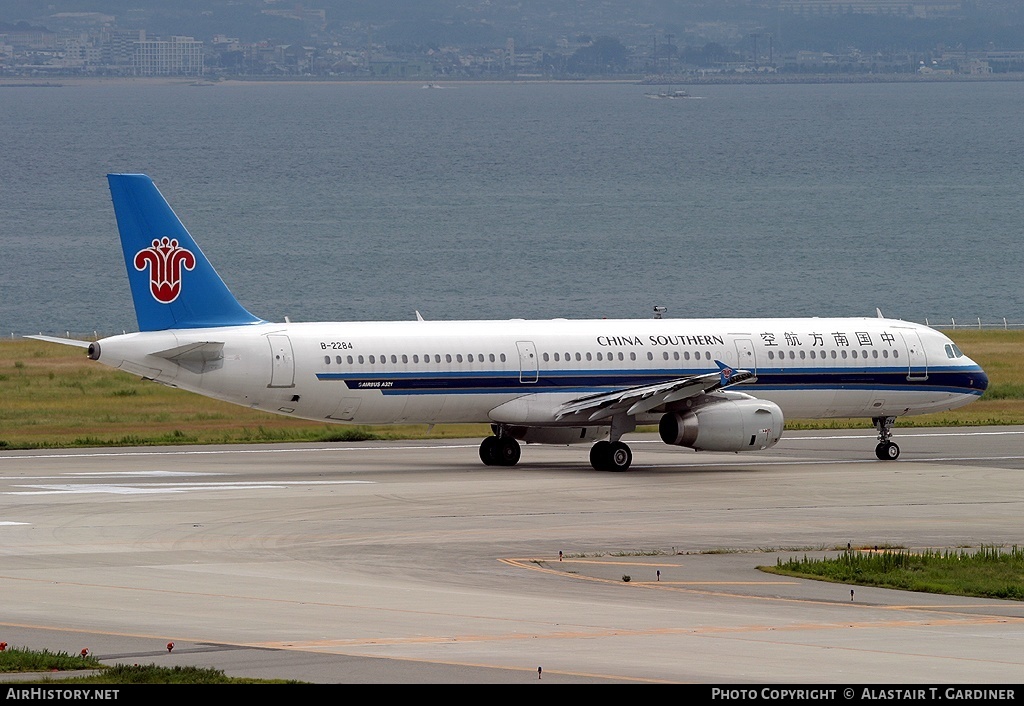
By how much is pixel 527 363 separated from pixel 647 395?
3.42 m

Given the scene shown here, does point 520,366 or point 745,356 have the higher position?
point 745,356

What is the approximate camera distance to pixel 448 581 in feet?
90.0

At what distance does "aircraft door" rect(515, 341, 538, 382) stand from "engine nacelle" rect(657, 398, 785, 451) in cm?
364

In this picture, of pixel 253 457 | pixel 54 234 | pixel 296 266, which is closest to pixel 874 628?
pixel 253 457

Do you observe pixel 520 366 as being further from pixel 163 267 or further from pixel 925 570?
pixel 925 570

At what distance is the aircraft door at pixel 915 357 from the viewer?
50006 millimetres

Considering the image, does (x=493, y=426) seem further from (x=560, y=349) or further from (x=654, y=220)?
(x=654, y=220)

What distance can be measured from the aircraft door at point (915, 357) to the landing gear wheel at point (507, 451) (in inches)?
455

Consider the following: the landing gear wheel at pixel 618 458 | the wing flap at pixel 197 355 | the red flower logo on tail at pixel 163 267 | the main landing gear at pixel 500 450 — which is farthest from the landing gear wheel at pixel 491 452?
the red flower logo on tail at pixel 163 267

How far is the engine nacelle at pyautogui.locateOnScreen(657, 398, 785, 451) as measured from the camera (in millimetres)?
44219

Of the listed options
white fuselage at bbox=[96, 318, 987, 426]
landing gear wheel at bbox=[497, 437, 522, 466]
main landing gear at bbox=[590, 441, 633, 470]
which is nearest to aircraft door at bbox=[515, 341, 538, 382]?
white fuselage at bbox=[96, 318, 987, 426]

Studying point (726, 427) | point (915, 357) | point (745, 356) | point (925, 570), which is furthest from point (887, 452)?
point (925, 570)

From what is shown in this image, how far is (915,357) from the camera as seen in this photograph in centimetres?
5019

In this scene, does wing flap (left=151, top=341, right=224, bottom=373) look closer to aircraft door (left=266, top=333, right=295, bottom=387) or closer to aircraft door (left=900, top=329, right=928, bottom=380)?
aircraft door (left=266, top=333, right=295, bottom=387)
